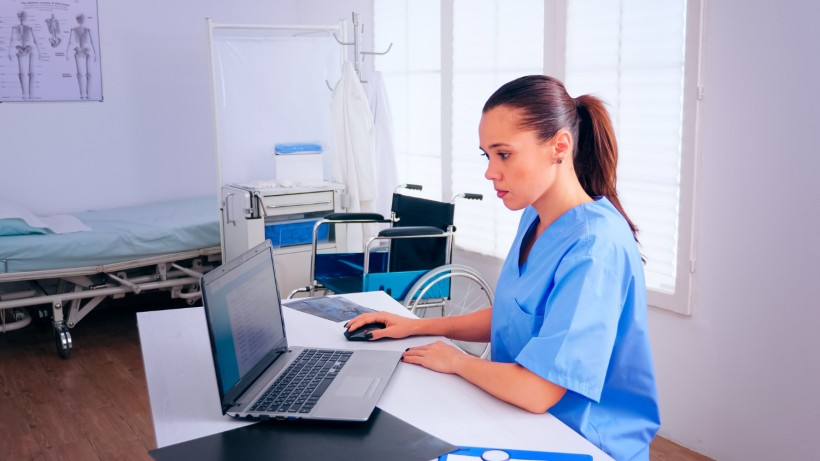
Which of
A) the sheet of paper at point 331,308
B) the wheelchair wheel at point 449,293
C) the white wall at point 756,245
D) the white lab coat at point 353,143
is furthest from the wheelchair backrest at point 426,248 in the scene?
the sheet of paper at point 331,308

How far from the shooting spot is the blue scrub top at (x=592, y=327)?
1299 millimetres

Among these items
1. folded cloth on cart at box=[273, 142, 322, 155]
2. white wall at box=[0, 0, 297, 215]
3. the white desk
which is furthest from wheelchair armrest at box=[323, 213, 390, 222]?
white wall at box=[0, 0, 297, 215]

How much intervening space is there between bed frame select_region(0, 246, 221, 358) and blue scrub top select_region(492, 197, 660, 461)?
2855mm

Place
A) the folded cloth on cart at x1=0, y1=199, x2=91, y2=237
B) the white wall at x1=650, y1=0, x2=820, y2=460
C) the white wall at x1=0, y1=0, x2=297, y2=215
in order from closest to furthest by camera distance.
→ the white wall at x1=650, y1=0, x2=820, y2=460 < the folded cloth on cart at x1=0, y1=199, x2=91, y2=237 < the white wall at x1=0, y1=0, x2=297, y2=215

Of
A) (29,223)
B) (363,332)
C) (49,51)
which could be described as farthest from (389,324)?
(49,51)

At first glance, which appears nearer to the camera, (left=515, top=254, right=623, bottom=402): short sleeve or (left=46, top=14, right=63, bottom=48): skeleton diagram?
(left=515, top=254, right=623, bottom=402): short sleeve

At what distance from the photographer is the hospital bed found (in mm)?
3613

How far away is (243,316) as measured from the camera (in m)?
1.38

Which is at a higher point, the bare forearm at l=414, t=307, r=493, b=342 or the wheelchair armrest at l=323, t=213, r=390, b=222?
the wheelchair armrest at l=323, t=213, r=390, b=222

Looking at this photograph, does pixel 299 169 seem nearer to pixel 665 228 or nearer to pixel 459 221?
pixel 459 221

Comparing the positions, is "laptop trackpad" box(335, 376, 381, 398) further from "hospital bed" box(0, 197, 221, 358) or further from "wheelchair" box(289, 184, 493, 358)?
"hospital bed" box(0, 197, 221, 358)

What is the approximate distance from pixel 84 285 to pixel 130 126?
4.14ft

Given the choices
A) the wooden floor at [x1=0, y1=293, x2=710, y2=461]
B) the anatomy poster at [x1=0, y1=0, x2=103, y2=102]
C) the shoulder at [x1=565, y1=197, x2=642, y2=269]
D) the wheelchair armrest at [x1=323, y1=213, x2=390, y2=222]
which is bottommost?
the wooden floor at [x1=0, y1=293, x2=710, y2=461]

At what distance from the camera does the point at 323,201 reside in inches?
151
